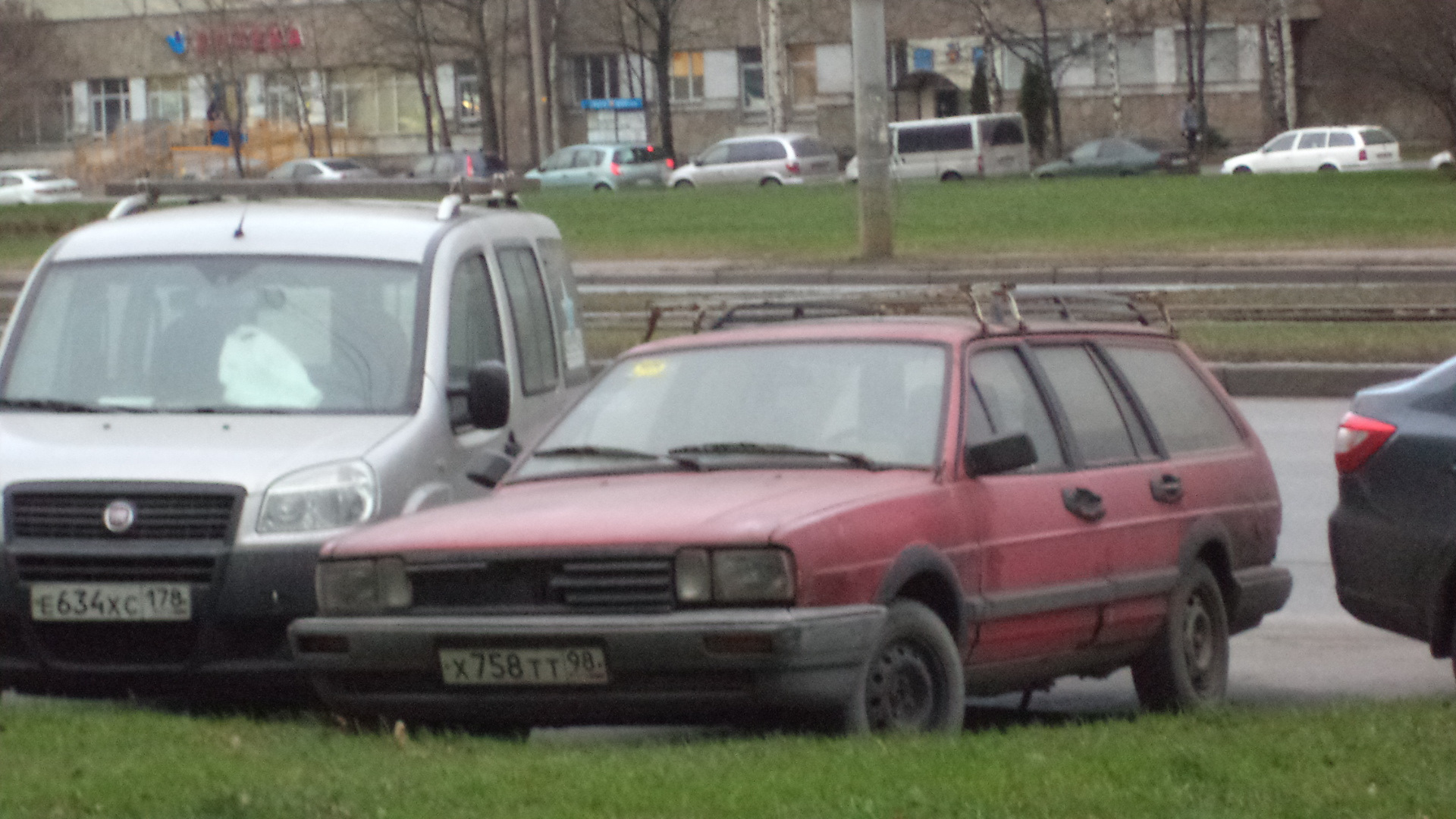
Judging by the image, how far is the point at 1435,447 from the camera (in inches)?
293

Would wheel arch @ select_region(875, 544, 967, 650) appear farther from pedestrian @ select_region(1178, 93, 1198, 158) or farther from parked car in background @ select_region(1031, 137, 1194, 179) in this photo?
pedestrian @ select_region(1178, 93, 1198, 158)

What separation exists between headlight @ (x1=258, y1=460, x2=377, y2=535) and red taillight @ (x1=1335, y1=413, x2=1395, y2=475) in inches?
120

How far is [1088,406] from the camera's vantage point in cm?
773

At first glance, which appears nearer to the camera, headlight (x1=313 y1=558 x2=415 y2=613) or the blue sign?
headlight (x1=313 y1=558 x2=415 y2=613)

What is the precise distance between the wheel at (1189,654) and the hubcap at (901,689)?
1.38 metres

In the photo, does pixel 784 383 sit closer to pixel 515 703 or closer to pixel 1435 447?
pixel 515 703

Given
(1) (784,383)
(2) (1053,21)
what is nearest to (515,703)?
(1) (784,383)

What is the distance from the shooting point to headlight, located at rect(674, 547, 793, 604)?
5.92 metres

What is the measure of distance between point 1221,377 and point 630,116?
61.2m

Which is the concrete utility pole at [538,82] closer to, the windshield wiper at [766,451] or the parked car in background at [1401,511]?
the parked car in background at [1401,511]

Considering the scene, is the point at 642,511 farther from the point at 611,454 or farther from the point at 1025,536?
the point at 1025,536

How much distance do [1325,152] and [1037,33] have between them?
17.1 m

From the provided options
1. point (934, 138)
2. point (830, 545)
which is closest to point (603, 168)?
point (934, 138)

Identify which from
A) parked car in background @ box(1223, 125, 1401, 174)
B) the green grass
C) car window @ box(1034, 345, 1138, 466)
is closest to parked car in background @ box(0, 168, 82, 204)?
parked car in background @ box(1223, 125, 1401, 174)
